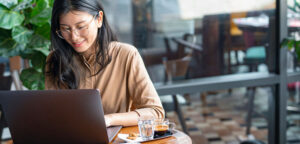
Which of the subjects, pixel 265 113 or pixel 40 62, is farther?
pixel 265 113

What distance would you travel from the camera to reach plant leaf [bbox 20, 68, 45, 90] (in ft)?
6.95

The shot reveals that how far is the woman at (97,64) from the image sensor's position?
1602mm

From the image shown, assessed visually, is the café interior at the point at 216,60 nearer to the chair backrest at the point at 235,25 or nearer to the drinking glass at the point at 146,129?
the chair backrest at the point at 235,25

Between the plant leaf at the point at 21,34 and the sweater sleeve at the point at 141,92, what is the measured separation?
2.10 feet

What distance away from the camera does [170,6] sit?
8.77ft

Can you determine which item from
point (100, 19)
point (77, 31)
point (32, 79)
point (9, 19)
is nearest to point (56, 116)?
point (77, 31)

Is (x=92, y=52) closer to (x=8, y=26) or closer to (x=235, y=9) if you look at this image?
(x=8, y=26)

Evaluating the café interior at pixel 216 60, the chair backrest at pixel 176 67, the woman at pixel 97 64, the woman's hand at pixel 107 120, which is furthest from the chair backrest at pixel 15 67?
the woman's hand at pixel 107 120

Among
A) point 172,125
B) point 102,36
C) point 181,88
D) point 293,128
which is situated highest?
point 102,36

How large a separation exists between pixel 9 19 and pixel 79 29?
1.66ft

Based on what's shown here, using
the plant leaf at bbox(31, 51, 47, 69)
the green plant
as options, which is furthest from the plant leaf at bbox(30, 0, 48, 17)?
the plant leaf at bbox(31, 51, 47, 69)

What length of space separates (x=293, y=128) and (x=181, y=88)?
133 centimetres

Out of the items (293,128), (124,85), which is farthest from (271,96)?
(124,85)

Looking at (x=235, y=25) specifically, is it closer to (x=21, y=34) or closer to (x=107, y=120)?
(x=21, y=34)
